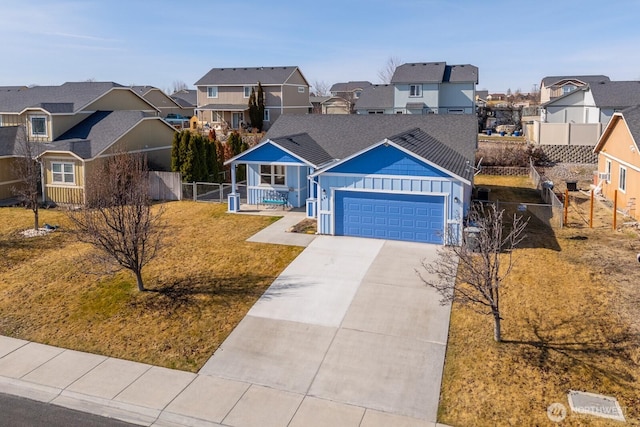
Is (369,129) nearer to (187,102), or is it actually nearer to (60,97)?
(60,97)

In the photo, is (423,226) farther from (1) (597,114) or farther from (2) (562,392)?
(1) (597,114)

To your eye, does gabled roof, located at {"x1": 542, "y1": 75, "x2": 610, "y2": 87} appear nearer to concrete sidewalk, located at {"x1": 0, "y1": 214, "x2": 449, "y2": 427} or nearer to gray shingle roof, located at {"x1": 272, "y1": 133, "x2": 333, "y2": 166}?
gray shingle roof, located at {"x1": 272, "y1": 133, "x2": 333, "y2": 166}

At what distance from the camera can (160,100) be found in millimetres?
60188

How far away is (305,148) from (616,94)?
3462cm

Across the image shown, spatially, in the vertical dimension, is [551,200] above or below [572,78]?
below

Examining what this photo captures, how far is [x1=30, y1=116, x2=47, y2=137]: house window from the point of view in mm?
31969

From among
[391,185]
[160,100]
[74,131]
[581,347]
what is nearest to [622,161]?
[391,185]

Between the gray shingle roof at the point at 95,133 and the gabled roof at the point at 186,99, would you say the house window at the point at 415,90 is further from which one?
the gray shingle roof at the point at 95,133

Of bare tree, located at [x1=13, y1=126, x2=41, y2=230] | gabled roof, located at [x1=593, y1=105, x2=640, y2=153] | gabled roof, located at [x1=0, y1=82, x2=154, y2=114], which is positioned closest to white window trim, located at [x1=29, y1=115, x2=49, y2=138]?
bare tree, located at [x1=13, y1=126, x2=41, y2=230]

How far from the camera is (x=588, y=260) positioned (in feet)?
57.0

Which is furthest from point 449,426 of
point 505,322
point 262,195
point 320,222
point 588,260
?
point 262,195

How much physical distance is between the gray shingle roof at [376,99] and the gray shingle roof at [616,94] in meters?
20.3

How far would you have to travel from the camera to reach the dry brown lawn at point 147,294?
13.5 m

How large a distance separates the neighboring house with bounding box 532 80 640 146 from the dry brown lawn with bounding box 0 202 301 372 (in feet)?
96.1
